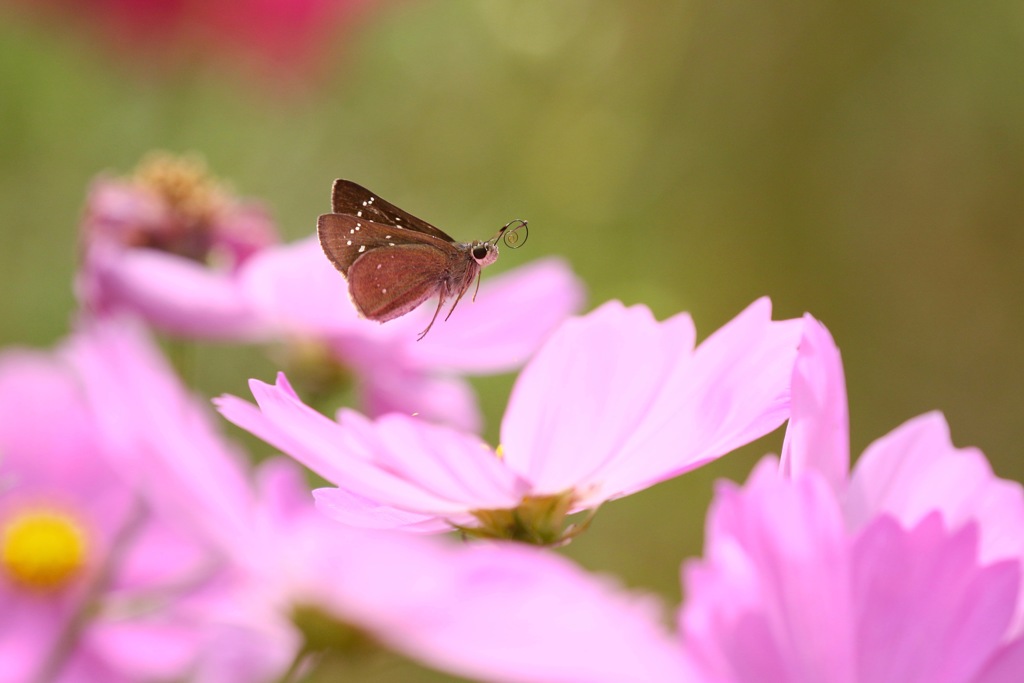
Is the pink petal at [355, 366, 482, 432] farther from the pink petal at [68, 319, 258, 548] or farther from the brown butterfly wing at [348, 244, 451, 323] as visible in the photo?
the pink petal at [68, 319, 258, 548]

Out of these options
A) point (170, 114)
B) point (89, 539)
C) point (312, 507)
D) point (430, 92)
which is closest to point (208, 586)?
point (312, 507)

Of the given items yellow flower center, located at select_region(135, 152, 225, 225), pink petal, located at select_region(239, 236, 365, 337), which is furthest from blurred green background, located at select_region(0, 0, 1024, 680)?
pink petal, located at select_region(239, 236, 365, 337)

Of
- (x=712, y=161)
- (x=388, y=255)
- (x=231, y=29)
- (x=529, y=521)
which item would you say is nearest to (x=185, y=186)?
(x=388, y=255)

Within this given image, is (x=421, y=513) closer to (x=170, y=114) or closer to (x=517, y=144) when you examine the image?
(x=170, y=114)

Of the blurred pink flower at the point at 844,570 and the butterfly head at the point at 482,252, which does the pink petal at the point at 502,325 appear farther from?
the blurred pink flower at the point at 844,570

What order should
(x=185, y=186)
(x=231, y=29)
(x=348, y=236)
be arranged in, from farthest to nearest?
(x=231, y=29)
(x=185, y=186)
(x=348, y=236)

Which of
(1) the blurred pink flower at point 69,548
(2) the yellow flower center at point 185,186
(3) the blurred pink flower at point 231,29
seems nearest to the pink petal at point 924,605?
(1) the blurred pink flower at point 69,548

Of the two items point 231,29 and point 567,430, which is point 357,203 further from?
point 231,29
